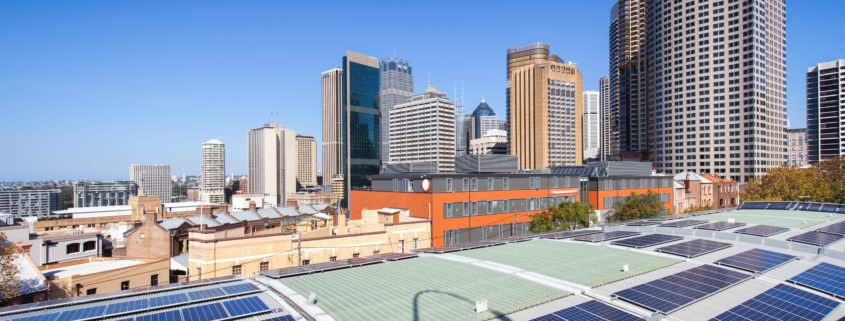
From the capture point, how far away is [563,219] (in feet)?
177

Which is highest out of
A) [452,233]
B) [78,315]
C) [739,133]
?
[739,133]

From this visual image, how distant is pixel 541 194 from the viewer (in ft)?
204

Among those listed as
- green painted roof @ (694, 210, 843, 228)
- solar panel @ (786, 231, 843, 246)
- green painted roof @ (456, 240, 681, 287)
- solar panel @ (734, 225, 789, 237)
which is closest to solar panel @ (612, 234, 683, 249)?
green painted roof @ (456, 240, 681, 287)

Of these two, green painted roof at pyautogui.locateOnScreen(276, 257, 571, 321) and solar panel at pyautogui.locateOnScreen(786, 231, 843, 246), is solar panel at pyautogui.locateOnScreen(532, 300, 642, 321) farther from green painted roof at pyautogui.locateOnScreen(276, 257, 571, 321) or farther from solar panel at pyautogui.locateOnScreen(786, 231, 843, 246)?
solar panel at pyautogui.locateOnScreen(786, 231, 843, 246)

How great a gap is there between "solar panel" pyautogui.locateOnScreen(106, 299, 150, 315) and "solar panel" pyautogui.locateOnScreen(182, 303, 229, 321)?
171 centimetres

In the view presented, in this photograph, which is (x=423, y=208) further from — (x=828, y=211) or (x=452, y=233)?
(x=828, y=211)

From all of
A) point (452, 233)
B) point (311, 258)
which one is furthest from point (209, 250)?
point (452, 233)

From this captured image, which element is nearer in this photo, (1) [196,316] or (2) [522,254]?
(1) [196,316]

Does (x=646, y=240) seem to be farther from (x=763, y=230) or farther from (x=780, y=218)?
(x=780, y=218)

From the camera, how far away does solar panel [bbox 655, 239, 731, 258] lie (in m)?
25.9

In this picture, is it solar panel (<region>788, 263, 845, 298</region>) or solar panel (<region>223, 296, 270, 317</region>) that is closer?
solar panel (<region>223, 296, 270, 317</region>)

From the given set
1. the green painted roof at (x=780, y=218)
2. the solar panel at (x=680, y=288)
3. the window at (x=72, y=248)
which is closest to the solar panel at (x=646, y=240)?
the solar panel at (x=680, y=288)

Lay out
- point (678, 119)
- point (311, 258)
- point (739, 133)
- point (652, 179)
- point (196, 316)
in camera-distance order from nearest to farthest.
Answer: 1. point (196, 316)
2. point (311, 258)
3. point (652, 179)
4. point (739, 133)
5. point (678, 119)

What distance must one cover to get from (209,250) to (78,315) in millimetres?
19714
